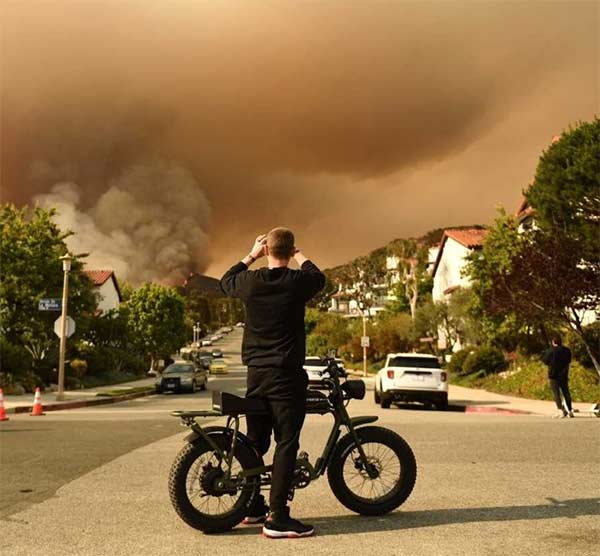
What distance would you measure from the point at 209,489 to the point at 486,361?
3262cm

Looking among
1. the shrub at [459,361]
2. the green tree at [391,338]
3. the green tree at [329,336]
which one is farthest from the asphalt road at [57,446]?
the green tree at [329,336]

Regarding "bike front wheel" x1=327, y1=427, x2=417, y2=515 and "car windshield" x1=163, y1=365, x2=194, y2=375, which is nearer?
"bike front wheel" x1=327, y1=427, x2=417, y2=515

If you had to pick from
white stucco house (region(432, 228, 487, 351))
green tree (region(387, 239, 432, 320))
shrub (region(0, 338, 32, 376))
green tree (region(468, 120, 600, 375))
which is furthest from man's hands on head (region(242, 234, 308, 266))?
green tree (region(387, 239, 432, 320))

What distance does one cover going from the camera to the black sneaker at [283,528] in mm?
5316

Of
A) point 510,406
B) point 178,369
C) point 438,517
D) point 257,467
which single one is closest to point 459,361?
point 178,369

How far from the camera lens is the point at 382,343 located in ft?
196

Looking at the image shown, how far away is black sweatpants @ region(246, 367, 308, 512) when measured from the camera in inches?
214

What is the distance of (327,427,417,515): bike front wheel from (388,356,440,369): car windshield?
16578mm

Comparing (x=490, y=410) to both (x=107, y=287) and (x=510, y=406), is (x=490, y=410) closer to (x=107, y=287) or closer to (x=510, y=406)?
(x=510, y=406)

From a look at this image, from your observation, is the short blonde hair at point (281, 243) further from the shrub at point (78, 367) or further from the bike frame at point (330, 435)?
the shrub at point (78, 367)

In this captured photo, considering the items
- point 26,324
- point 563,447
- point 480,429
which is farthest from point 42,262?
point 563,447

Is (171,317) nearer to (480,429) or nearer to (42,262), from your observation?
(42,262)

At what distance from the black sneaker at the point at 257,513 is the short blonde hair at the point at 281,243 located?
1.96 meters

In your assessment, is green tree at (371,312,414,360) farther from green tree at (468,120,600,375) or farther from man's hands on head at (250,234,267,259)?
man's hands on head at (250,234,267,259)
